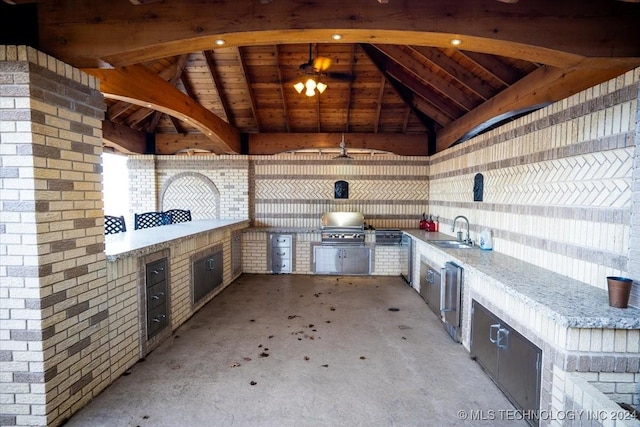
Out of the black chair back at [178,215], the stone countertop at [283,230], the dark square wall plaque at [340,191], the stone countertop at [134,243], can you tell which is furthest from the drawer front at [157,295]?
the dark square wall plaque at [340,191]

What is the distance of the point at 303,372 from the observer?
3314 millimetres

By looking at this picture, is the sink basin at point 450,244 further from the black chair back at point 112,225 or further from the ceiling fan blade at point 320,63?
the black chair back at point 112,225

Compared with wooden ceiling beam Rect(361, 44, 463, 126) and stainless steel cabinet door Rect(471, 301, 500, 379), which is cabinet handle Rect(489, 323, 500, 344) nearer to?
stainless steel cabinet door Rect(471, 301, 500, 379)

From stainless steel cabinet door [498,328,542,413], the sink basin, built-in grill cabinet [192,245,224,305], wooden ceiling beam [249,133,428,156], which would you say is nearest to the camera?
stainless steel cabinet door [498,328,542,413]

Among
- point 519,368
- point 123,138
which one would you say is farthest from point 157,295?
point 123,138

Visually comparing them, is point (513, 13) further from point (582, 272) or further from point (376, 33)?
point (582, 272)

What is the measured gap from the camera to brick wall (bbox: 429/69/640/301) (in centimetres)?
245

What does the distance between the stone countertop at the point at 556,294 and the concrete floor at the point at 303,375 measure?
103cm

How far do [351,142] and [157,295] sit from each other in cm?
498

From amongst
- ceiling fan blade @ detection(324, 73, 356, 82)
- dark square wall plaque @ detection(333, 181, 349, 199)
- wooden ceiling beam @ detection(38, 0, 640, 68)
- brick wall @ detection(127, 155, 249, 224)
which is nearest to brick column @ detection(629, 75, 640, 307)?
wooden ceiling beam @ detection(38, 0, 640, 68)

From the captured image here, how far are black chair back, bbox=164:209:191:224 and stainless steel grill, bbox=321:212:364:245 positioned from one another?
297 centimetres

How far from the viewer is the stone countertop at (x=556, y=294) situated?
2045mm

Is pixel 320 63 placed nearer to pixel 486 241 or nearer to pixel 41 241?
pixel 486 241

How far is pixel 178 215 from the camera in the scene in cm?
717
